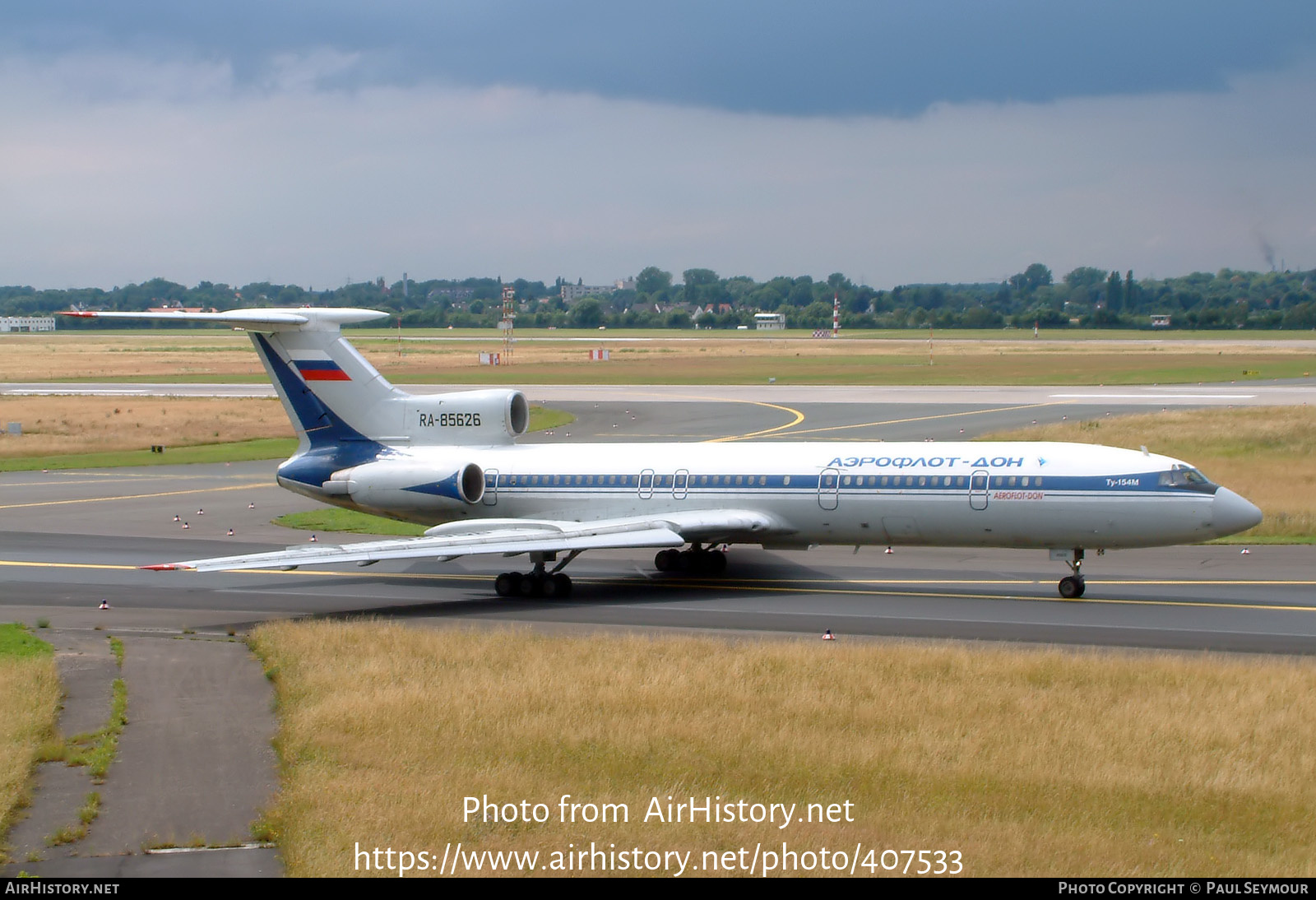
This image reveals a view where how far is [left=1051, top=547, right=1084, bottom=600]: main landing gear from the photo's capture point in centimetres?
2755

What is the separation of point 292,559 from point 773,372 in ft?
283

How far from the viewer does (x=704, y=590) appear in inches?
1165

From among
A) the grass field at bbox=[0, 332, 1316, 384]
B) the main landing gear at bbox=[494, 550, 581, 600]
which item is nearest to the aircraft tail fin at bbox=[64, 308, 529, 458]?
the main landing gear at bbox=[494, 550, 581, 600]

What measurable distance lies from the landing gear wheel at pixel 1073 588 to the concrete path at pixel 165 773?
16.4 meters

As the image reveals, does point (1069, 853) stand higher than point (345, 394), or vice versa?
point (345, 394)

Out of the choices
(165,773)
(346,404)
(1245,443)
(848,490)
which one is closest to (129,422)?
(346,404)

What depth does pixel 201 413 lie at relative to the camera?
74.4 m

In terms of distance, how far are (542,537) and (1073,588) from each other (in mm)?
11463

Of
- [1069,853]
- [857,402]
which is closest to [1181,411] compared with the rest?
[857,402]

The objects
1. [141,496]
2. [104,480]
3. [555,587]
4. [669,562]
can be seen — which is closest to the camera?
[555,587]

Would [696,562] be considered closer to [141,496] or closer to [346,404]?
[346,404]
